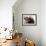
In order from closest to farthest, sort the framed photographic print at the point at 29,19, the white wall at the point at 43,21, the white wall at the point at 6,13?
the white wall at the point at 6,13, the white wall at the point at 43,21, the framed photographic print at the point at 29,19

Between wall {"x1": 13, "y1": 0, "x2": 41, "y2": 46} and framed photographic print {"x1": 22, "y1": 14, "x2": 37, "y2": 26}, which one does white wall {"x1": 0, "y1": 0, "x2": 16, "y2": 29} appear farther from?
framed photographic print {"x1": 22, "y1": 14, "x2": 37, "y2": 26}

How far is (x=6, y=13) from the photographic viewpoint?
4.80 m

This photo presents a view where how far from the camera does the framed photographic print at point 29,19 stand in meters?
5.84

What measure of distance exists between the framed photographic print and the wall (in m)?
0.15

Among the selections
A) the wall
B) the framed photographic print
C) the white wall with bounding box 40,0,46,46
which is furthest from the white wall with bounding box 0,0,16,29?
the white wall with bounding box 40,0,46,46

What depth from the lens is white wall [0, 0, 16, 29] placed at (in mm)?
4754

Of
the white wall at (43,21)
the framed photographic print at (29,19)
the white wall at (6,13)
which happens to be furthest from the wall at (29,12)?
the white wall at (6,13)

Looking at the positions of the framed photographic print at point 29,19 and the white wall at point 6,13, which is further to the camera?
the framed photographic print at point 29,19

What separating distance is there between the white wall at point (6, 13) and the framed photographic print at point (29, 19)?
119 centimetres

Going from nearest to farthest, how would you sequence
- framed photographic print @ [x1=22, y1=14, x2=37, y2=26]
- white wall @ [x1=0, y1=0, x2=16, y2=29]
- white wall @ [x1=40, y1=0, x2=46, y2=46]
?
1. white wall @ [x1=0, y1=0, x2=16, y2=29]
2. white wall @ [x1=40, y1=0, x2=46, y2=46]
3. framed photographic print @ [x1=22, y1=14, x2=37, y2=26]

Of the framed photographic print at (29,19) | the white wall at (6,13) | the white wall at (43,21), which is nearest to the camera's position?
the white wall at (6,13)

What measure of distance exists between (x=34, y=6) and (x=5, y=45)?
10.6 feet

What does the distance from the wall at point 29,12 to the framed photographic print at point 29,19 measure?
0.15 m

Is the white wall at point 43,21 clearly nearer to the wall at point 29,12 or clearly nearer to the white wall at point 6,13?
the wall at point 29,12
